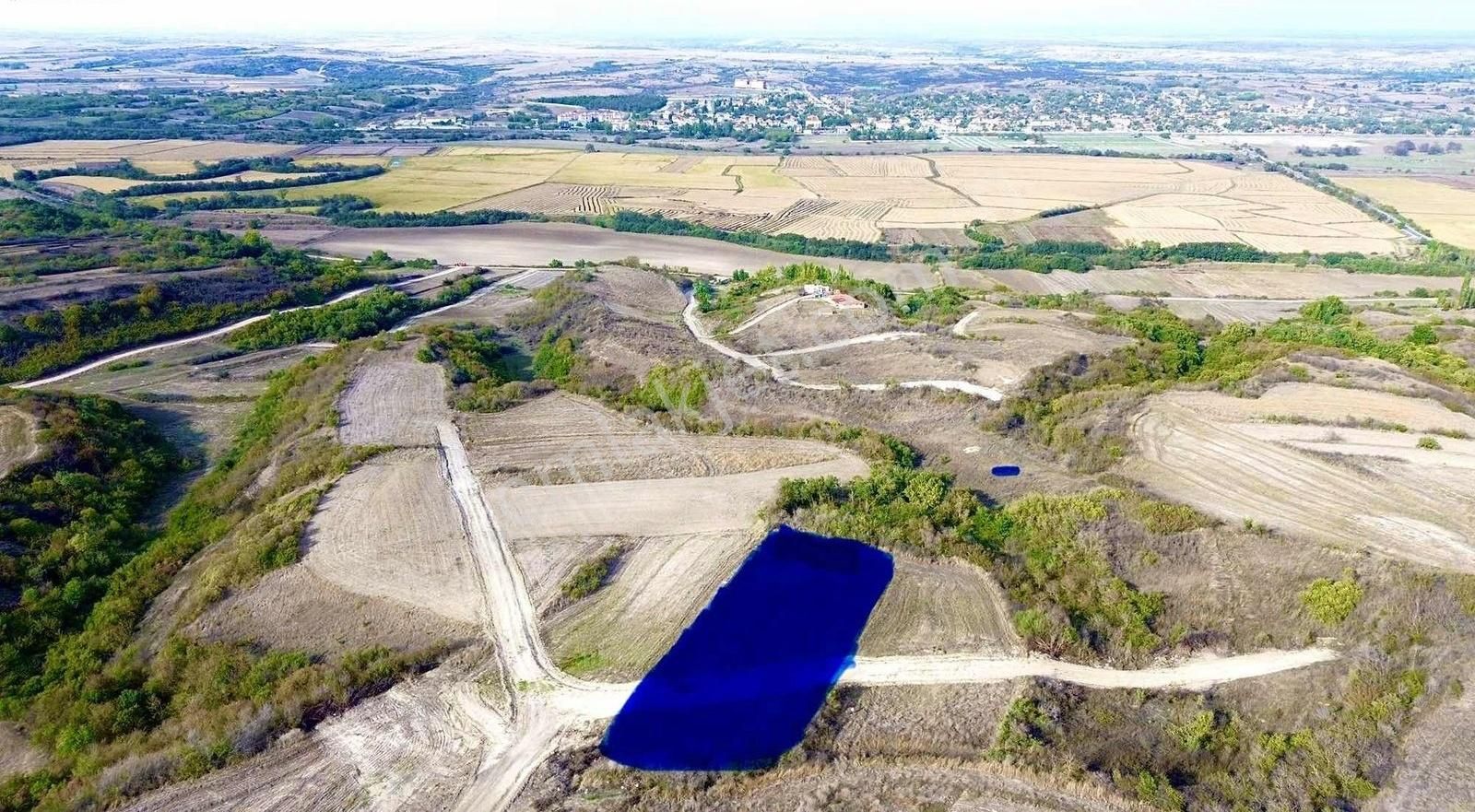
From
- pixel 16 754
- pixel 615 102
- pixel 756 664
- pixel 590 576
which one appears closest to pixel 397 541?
pixel 590 576

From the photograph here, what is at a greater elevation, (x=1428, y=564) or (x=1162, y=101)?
(x=1162, y=101)

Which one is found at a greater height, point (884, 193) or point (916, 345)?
point (884, 193)

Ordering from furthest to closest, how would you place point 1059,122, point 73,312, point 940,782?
point 1059,122
point 73,312
point 940,782

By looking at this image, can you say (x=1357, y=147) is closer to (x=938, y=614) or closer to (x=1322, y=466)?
(x=1322, y=466)

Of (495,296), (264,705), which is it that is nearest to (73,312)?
(495,296)

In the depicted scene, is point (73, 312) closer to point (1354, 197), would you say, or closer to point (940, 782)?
point (940, 782)

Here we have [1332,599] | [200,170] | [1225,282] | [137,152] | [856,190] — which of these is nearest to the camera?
[1332,599]
